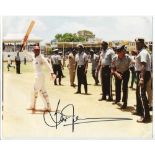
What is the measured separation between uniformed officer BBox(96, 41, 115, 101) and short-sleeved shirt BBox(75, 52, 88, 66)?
30 cm

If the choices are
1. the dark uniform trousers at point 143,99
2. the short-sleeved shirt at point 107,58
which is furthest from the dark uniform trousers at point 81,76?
the dark uniform trousers at point 143,99

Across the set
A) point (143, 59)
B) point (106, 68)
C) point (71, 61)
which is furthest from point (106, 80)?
point (143, 59)

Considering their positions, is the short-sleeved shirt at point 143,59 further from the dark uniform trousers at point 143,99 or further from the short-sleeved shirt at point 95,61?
the short-sleeved shirt at point 95,61

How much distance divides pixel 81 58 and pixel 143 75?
59.1 inches

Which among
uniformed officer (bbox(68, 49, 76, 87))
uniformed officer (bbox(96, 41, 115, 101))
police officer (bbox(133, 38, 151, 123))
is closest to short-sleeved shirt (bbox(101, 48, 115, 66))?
uniformed officer (bbox(96, 41, 115, 101))

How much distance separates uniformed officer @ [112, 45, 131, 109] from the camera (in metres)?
11.7

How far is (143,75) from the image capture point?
36.4 feet

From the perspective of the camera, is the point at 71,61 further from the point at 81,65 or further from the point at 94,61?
the point at 94,61

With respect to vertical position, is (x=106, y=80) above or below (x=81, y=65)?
below

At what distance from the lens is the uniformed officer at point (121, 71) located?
11.7 metres

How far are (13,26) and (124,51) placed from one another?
2.13 m

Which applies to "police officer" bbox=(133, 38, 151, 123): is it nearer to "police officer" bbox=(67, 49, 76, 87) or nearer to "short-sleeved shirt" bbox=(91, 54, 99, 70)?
"short-sleeved shirt" bbox=(91, 54, 99, 70)

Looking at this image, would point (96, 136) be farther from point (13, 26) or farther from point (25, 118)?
point (13, 26)
